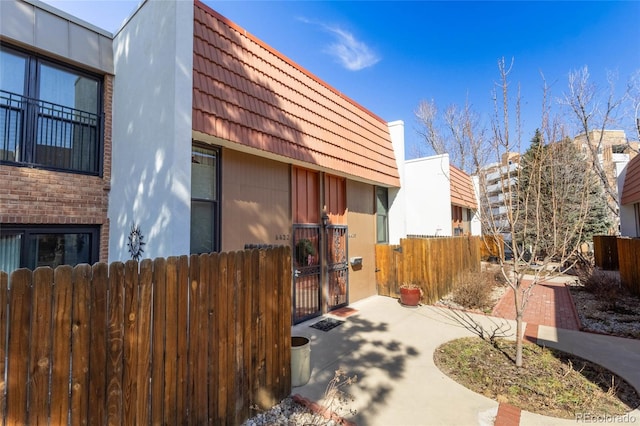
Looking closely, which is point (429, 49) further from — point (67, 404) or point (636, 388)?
point (67, 404)

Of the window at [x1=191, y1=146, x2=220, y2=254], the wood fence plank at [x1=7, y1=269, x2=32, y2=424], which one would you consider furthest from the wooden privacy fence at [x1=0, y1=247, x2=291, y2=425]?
the window at [x1=191, y1=146, x2=220, y2=254]

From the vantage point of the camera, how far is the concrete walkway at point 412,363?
3221 millimetres

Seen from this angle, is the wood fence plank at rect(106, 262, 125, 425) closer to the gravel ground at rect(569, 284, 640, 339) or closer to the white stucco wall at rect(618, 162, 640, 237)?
the gravel ground at rect(569, 284, 640, 339)

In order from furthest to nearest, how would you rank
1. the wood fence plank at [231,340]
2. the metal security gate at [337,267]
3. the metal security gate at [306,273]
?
1. the metal security gate at [337,267]
2. the metal security gate at [306,273]
3. the wood fence plank at [231,340]

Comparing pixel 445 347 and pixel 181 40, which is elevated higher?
pixel 181 40

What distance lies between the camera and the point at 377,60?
46.1ft

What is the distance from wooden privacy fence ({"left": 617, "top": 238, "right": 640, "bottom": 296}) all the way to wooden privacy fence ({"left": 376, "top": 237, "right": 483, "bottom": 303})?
4.36m

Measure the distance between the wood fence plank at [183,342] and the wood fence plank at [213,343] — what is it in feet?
0.75

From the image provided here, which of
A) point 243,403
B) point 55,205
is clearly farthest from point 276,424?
point 55,205

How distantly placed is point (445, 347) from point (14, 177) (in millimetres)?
7152

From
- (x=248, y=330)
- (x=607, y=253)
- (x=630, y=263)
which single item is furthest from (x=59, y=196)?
(x=607, y=253)

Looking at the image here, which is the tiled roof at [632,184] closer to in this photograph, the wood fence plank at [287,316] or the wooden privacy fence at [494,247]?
the wooden privacy fence at [494,247]

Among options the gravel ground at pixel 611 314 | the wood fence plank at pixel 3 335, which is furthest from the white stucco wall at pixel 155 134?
the gravel ground at pixel 611 314

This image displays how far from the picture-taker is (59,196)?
466 centimetres
